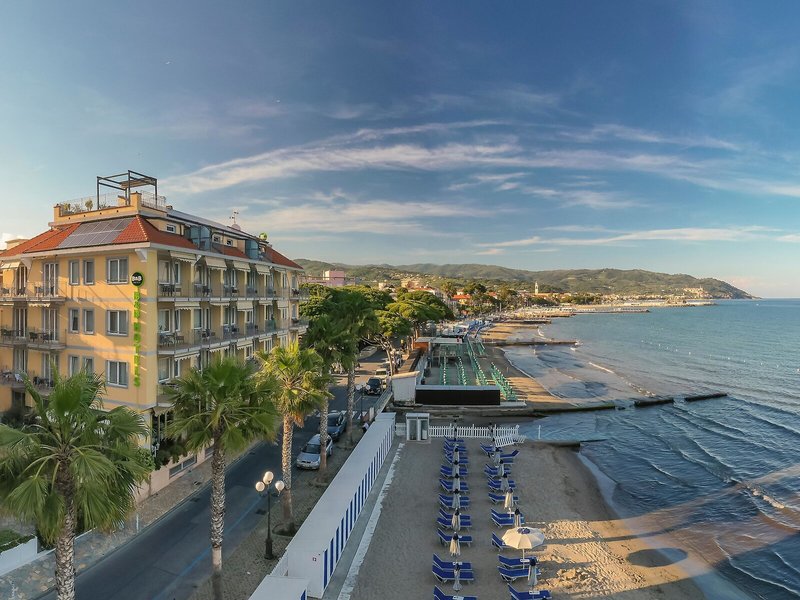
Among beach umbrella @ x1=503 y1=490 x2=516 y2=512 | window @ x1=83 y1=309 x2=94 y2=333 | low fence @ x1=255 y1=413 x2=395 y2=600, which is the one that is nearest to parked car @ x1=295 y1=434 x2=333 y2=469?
low fence @ x1=255 y1=413 x2=395 y2=600

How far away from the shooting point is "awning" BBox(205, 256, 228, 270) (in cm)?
2388

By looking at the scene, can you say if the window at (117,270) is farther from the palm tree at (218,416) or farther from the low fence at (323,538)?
the low fence at (323,538)

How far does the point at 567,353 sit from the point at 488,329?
5233 centimetres

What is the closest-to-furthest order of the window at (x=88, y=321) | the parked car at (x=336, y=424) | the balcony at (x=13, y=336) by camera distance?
1. the window at (x=88, y=321)
2. the balcony at (x=13, y=336)
3. the parked car at (x=336, y=424)

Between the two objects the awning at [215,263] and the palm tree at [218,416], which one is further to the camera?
the awning at [215,263]

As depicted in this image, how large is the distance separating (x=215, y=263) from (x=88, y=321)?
6.59 meters

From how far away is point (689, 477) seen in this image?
30.8 metres

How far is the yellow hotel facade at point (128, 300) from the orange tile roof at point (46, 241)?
115mm

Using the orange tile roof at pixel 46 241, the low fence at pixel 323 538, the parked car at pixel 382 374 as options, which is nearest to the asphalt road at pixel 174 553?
the low fence at pixel 323 538

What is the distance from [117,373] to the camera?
2181cm

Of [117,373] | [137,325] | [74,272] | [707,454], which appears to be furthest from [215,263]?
[707,454]

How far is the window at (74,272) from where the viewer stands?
75.8ft

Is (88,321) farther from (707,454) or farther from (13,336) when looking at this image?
(707,454)

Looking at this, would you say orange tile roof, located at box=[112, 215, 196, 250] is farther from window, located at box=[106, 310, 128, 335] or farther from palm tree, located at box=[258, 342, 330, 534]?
palm tree, located at box=[258, 342, 330, 534]
